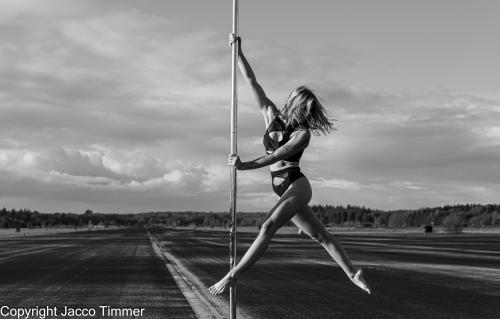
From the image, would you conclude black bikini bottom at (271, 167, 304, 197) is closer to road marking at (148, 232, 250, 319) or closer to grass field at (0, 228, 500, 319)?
road marking at (148, 232, 250, 319)

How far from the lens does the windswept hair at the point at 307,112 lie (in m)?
4.02

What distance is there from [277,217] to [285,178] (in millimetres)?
276

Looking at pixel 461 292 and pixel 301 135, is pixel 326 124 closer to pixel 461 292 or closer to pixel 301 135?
pixel 301 135

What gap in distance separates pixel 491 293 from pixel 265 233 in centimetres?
1350

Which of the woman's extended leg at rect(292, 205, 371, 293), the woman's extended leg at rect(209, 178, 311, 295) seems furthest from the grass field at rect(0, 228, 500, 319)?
the woman's extended leg at rect(209, 178, 311, 295)

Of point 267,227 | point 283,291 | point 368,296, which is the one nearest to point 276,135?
point 267,227

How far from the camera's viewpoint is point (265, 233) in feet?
12.8

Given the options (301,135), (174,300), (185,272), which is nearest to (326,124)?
(301,135)

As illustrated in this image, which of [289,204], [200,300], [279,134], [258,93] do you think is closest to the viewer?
[289,204]

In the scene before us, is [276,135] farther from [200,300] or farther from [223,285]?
[200,300]

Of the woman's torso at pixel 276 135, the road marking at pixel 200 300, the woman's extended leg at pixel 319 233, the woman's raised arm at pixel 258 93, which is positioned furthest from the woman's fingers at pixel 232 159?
the road marking at pixel 200 300

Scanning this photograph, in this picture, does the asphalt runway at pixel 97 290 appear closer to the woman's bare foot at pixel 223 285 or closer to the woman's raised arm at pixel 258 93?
the woman's bare foot at pixel 223 285

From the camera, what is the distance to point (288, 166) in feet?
13.0

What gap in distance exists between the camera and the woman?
3844 mm
